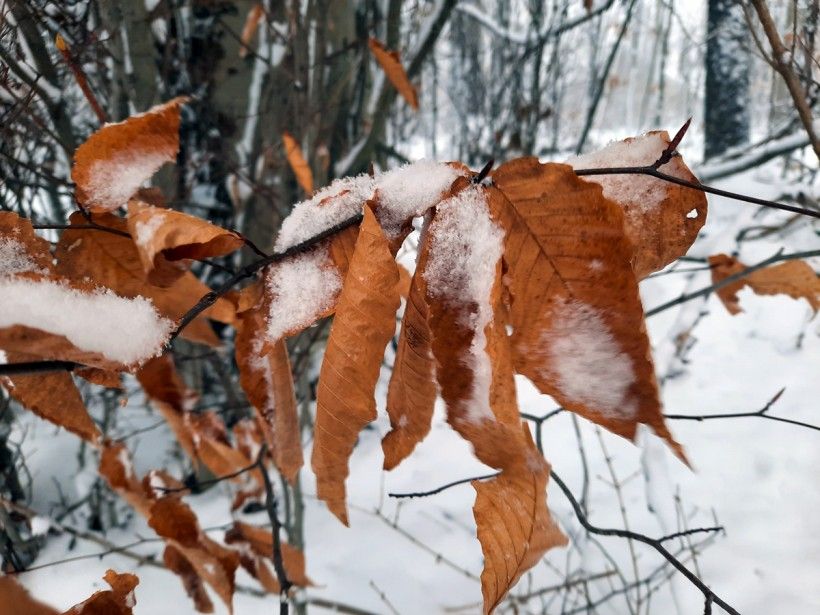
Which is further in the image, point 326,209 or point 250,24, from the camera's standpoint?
point 250,24

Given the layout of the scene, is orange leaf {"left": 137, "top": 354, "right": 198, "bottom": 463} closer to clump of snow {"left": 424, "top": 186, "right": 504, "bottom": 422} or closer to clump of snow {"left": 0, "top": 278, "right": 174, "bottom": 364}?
clump of snow {"left": 0, "top": 278, "right": 174, "bottom": 364}

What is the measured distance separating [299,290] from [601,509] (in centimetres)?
132

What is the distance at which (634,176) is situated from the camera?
0.93ft

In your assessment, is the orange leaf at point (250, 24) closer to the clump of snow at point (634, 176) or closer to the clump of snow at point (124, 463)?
the clump of snow at point (124, 463)

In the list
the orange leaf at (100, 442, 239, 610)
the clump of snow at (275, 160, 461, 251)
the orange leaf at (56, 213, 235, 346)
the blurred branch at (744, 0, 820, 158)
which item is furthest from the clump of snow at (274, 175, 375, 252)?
the orange leaf at (100, 442, 239, 610)

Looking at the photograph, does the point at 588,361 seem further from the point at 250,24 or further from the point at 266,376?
the point at 250,24

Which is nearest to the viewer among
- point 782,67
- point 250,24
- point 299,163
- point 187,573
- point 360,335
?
Result: point 360,335

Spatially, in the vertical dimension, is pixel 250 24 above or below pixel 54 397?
above

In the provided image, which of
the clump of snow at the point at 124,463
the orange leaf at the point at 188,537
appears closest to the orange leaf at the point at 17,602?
the orange leaf at the point at 188,537

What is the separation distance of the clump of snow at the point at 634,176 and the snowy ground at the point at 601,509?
0.85 m

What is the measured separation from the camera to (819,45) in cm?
71

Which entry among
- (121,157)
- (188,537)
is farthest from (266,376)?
(188,537)

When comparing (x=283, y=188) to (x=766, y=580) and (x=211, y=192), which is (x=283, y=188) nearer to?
(x=211, y=192)

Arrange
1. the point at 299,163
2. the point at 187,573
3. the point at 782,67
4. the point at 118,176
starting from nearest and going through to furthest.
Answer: the point at 118,176 < the point at 782,67 < the point at 187,573 < the point at 299,163
